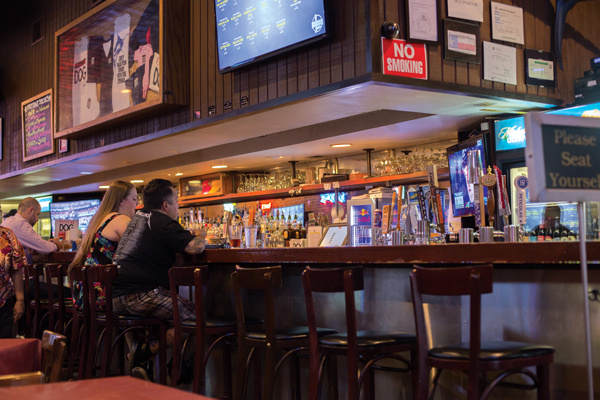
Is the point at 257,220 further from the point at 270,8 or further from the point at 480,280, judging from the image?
the point at 480,280

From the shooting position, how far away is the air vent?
829cm

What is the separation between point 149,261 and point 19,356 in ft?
4.70

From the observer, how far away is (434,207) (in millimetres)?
3400

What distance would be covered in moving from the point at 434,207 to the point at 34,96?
6.76 meters

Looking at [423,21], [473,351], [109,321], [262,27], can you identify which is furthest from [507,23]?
[109,321]

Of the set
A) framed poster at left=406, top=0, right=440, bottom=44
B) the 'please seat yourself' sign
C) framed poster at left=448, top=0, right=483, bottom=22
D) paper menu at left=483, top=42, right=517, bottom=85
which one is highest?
framed poster at left=448, top=0, right=483, bottom=22

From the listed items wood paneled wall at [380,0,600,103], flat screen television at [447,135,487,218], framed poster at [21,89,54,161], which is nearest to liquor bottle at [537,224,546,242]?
flat screen television at [447,135,487,218]

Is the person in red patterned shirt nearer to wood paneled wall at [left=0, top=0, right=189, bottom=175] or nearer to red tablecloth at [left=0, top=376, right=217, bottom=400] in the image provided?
wood paneled wall at [left=0, top=0, right=189, bottom=175]

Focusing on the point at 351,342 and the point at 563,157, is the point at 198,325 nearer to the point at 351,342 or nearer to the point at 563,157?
the point at 351,342

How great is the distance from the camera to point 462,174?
5242 mm

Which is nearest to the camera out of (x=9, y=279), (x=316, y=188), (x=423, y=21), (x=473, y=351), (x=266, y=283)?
(x=473, y=351)

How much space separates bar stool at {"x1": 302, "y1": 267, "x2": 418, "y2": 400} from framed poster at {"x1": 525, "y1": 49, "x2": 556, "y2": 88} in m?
2.65

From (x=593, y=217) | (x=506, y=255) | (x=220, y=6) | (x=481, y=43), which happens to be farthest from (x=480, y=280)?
(x=220, y=6)

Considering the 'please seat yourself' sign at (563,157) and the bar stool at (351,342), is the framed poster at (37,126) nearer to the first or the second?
the bar stool at (351,342)
